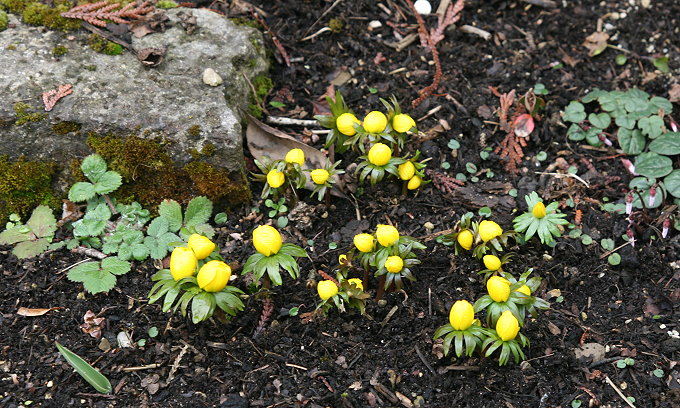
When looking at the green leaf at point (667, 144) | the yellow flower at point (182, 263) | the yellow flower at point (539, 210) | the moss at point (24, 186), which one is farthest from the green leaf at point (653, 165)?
the moss at point (24, 186)

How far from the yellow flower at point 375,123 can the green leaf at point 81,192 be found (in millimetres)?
1540

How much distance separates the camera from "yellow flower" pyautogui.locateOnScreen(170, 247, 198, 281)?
9.82ft

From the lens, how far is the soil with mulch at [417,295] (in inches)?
123

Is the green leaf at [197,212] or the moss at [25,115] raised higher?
the moss at [25,115]

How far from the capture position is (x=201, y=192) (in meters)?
3.87

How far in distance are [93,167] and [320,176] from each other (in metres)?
1.25

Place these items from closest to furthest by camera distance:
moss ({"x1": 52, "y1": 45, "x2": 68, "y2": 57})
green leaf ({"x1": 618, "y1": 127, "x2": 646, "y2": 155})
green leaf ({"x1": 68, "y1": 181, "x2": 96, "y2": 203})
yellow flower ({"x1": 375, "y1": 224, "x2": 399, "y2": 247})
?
1. yellow flower ({"x1": 375, "y1": 224, "x2": 399, "y2": 247})
2. green leaf ({"x1": 68, "y1": 181, "x2": 96, "y2": 203})
3. moss ({"x1": 52, "y1": 45, "x2": 68, "y2": 57})
4. green leaf ({"x1": 618, "y1": 127, "x2": 646, "y2": 155})

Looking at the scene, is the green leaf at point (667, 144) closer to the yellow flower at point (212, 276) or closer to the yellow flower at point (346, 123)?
the yellow flower at point (346, 123)

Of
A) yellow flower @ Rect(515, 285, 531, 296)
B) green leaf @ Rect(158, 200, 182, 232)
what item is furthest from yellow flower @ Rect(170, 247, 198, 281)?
yellow flower @ Rect(515, 285, 531, 296)

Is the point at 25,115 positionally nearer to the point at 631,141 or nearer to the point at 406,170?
the point at 406,170

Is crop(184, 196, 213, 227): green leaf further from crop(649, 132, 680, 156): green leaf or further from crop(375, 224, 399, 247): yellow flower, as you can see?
crop(649, 132, 680, 156): green leaf

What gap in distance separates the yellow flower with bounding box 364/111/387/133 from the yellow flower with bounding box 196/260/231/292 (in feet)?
3.91

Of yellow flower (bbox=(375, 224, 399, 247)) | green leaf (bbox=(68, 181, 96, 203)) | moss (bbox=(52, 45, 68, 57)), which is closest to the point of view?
yellow flower (bbox=(375, 224, 399, 247))

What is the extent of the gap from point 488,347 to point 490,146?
154cm
